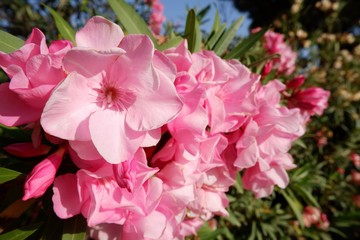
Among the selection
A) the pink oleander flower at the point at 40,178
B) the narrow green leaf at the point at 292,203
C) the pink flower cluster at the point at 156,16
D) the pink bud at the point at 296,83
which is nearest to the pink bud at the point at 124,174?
the pink oleander flower at the point at 40,178

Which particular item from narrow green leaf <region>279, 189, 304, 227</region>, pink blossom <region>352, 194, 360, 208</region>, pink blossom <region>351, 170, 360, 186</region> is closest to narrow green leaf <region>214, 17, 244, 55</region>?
narrow green leaf <region>279, 189, 304, 227</region>

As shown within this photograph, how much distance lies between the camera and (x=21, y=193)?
0.57 metres

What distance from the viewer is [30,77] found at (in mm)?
447

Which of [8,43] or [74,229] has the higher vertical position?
[8,43]

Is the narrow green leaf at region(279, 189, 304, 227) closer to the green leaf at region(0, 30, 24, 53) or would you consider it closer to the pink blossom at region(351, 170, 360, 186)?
the green leaf at region(0, 30, 24, 53)

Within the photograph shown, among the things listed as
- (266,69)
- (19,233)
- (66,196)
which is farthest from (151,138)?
(266,69)

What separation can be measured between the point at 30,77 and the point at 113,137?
0.15 metres

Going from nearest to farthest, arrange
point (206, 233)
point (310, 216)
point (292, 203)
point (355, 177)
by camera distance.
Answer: point (206, 233)
point (292, 203)
point (310, 216)
point (355, 177)

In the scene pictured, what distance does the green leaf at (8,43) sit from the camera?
1.78 ft

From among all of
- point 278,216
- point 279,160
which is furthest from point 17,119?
point 278,216

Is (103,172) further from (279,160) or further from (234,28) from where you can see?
(234,28)

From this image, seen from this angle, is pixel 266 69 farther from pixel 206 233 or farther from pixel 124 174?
pixel 124 174

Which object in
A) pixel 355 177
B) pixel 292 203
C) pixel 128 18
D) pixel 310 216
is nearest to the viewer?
pixel 128 18

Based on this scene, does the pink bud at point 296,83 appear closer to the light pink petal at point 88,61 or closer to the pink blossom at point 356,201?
the light pink petal at point 88,61
